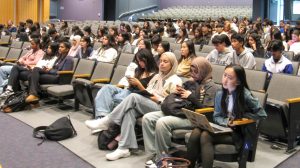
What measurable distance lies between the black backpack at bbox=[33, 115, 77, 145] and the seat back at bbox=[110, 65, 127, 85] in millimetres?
968

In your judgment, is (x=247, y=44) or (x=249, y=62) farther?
(x=247, y=44)

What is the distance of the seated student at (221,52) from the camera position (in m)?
5.41

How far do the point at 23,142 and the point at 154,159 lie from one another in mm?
1558

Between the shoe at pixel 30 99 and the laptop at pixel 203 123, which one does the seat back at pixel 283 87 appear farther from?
the shoe at pixel 30 99

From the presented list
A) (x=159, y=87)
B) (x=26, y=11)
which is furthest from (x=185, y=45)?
(x=26, y=11)

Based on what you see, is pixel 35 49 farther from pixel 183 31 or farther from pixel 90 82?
pixel 183 31

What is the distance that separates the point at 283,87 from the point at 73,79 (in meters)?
3.02

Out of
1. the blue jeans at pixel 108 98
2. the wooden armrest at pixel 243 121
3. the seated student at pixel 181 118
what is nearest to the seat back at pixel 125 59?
the blue jeans at pixel 108 98

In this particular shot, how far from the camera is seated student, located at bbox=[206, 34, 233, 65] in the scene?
541 cm

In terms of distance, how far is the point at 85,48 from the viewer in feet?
23.1

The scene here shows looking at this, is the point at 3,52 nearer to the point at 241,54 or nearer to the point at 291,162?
the point at 241,54

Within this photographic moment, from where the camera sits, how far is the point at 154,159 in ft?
11.9

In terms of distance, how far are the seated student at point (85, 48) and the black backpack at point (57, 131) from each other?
2734 millimetres

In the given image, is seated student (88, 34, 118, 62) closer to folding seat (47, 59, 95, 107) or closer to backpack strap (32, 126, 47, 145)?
folding seat (47, 59, 95, 107)
